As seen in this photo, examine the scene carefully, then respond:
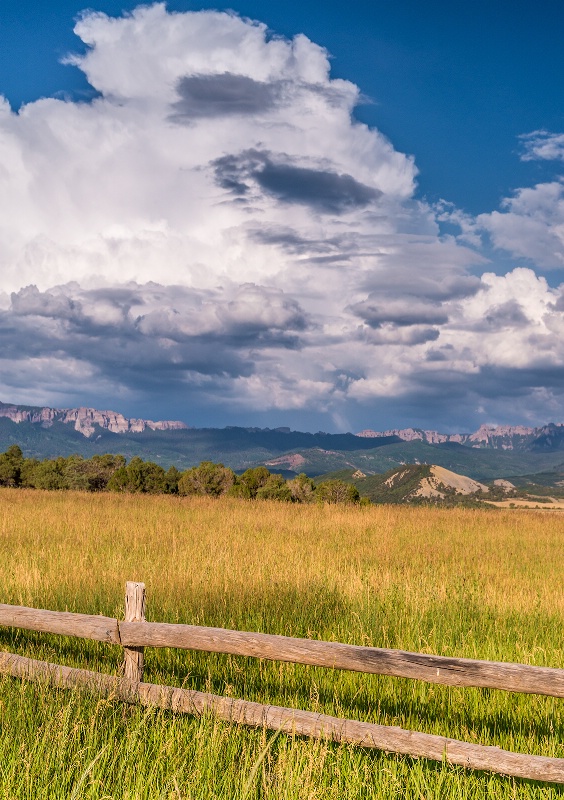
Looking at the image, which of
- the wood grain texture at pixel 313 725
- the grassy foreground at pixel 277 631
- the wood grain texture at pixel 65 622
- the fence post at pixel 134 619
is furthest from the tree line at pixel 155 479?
the wood grain texture at pixel 313 725

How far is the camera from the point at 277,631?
8.58 m

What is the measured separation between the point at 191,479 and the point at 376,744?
4354 cm

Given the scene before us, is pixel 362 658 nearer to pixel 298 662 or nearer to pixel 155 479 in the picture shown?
pixel 298 662

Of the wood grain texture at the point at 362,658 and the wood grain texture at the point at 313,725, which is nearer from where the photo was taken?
the wood grain texture at the point at 313,725

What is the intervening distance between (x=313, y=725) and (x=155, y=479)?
1669 inches

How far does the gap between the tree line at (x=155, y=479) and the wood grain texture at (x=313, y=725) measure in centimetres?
3677

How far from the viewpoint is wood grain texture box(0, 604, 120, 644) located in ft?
20.1

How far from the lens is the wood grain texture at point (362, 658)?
489 cm

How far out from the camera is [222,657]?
7.38 m

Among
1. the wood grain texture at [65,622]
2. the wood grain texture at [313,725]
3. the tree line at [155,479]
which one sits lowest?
the tree line at [155,479]

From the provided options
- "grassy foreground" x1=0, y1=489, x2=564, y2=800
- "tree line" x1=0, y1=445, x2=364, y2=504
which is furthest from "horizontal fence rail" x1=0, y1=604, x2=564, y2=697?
"tree line" x1=0, y1=445, x2=364, y2=504

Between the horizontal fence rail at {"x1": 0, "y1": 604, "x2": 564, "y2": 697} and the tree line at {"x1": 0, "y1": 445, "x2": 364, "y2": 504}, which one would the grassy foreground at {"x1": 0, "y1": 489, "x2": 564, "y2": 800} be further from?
the tree line at {"x1": 0, "y1": 445, "x2": 364, "y2": 504}

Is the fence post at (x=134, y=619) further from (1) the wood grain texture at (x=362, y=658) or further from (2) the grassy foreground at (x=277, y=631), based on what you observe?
(2) the grassy foreground at (x=277, y=631)

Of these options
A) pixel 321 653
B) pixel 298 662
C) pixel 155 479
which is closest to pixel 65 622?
pixel 298 662
